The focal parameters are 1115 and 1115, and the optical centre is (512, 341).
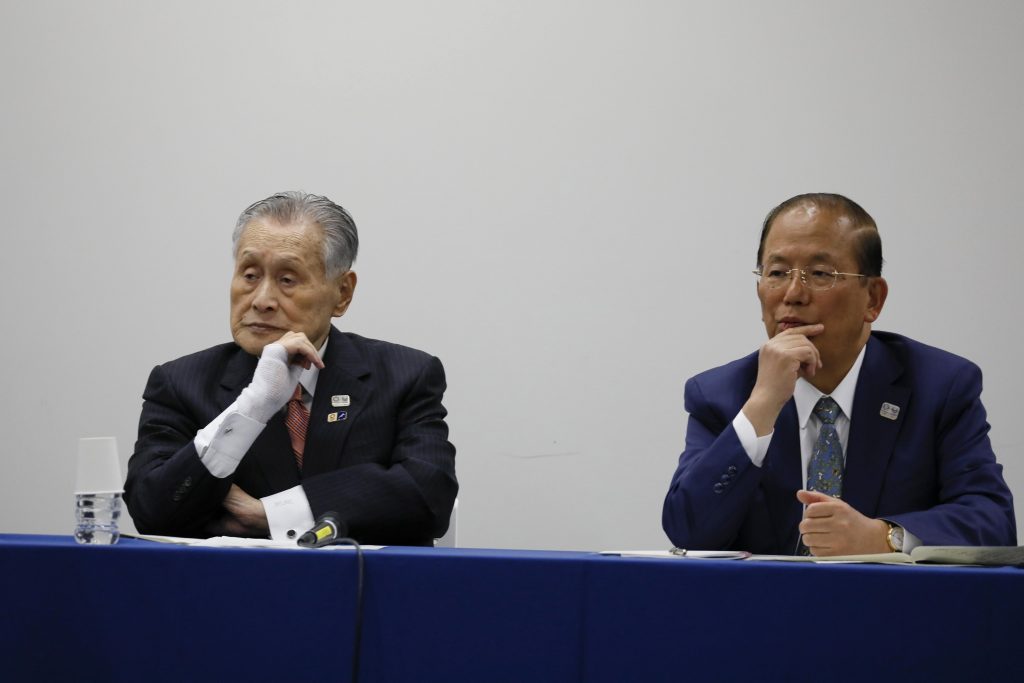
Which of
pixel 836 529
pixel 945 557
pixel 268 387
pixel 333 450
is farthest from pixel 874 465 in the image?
pixel 268 387

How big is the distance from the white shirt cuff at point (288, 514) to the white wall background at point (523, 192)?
46.1 inches

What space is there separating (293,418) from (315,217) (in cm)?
49

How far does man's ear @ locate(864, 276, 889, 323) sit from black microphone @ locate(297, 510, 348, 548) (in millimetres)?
1335

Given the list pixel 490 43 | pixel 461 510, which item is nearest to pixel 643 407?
pixel 461 510

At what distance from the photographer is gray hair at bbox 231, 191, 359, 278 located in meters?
2.71

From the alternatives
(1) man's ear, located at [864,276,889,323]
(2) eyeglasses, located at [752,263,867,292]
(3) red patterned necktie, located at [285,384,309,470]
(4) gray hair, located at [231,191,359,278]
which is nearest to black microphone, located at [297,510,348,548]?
(3) red patterned necktie, located at [285,384,309,470]

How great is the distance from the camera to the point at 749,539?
239cm

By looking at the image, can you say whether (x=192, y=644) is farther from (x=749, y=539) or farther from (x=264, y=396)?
(x=749, y=539)

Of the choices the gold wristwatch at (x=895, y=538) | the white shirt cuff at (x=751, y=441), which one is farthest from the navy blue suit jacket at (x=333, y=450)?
the gold wristwatch at (x=895, y=538)

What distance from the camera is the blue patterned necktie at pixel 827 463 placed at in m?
2.40

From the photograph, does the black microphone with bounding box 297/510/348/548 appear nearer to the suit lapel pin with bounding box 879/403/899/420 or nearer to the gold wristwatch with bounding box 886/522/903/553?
the gold wristwatch with bounding box 886/522/903/553

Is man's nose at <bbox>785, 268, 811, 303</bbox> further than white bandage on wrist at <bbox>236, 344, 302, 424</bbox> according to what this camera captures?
Yes

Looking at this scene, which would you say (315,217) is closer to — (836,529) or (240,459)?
(240,459)

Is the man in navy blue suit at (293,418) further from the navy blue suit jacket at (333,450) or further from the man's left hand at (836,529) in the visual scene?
the man's left hand at (836,529)
